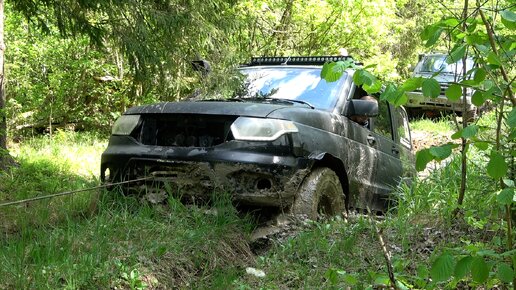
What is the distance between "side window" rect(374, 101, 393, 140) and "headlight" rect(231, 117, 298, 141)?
210 centimetres

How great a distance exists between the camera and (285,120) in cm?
394

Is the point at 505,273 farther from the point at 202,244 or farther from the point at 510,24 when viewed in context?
the point at 202,244

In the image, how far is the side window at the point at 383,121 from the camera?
576cm

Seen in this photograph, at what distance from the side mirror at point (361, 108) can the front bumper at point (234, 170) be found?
96 cm

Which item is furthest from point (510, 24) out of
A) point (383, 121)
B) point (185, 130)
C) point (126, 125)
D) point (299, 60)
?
point (383, 121)

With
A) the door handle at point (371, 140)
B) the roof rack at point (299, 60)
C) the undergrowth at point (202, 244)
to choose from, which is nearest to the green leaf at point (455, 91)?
A: the undergrowth at point (202, 244)

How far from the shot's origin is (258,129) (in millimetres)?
3830

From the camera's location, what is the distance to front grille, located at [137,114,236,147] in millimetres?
4047

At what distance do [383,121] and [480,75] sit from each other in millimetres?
3880

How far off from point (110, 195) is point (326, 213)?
1.81 meters

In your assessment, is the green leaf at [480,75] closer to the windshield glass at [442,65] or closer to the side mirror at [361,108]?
the windshield glass at [442,65]

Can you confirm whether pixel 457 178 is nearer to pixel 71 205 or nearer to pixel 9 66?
pixel 71 205

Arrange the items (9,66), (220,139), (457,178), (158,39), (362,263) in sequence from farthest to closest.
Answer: (9,66) → (158,39) → (457,178) → (220,139) → (362,263)

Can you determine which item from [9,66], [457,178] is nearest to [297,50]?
[9,66]
